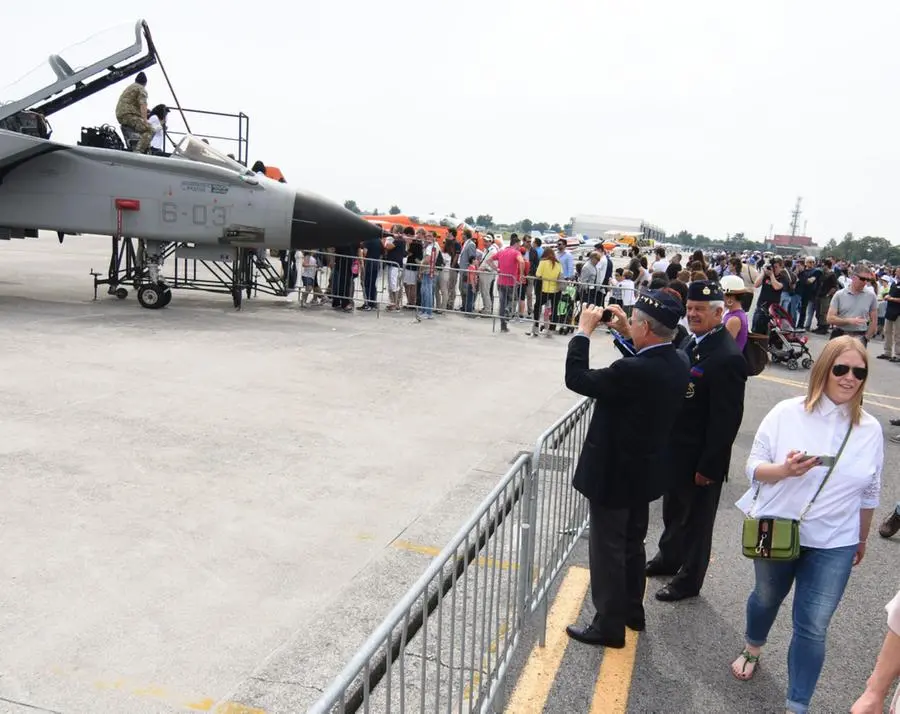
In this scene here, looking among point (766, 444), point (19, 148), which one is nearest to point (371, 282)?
point (19, 148)

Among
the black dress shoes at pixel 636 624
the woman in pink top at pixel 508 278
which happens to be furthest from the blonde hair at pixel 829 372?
the woman in pink top at pixel 508 278

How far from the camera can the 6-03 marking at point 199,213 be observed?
11766 mm

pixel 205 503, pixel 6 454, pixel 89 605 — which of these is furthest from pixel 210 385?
pixel 89 605

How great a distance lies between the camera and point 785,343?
12.3 m

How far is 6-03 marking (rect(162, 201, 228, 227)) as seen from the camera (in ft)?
38.6

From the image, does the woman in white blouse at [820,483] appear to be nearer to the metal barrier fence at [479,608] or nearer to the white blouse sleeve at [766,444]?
the white blouse sleeve at [766,444]

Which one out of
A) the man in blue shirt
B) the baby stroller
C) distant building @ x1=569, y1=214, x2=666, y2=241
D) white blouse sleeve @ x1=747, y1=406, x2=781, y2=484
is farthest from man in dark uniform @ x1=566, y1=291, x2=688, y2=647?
distant building @ x1=569, y1=214, x2=666, y2=241

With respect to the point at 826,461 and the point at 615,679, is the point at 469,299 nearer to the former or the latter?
the point at 615,679

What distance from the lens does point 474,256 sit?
16344 millimetres

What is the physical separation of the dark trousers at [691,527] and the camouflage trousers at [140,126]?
10770mm

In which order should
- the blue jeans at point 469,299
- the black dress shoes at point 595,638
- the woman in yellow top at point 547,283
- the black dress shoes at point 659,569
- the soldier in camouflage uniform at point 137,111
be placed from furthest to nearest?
the blue jeans at point 469,299
the woman in yellow top at point 547,283
the soldier in camouflage uniform at point 137,111
the black dress shoes at point 659,569
the black dress shoes at point 595,638

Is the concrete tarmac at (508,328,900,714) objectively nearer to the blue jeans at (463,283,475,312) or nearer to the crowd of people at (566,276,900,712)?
the crowd of people at (566,276,900,712)

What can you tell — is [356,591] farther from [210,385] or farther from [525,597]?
[210,385]

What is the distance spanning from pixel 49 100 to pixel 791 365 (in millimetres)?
13577
